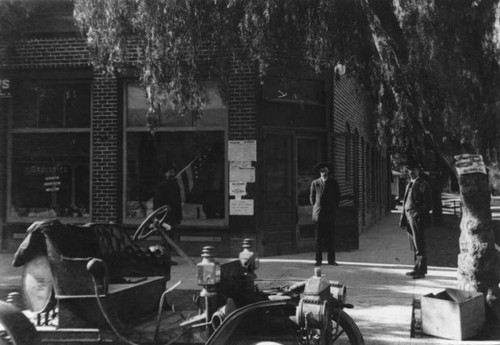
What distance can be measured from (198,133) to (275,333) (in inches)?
291

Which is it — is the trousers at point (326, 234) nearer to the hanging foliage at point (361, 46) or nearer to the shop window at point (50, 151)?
the hanging foliage at point (361, 46)

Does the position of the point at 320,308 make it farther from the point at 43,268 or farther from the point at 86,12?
the point at 86,12

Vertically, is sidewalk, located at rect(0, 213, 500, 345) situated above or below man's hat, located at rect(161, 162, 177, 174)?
below

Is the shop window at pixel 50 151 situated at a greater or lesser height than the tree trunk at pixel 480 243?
greater

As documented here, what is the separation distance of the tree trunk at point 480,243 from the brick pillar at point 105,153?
7491 mm

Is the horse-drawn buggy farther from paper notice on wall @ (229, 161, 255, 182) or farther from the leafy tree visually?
paper notice on wall @ (229, 161, 255, 182)

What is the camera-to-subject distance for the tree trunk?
593 cm

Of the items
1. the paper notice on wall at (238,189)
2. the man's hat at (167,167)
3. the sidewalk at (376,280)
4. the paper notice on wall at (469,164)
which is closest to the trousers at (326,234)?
the sidewalk at (376,280)

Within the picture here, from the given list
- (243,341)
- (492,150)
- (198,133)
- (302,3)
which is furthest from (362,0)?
(198,133)

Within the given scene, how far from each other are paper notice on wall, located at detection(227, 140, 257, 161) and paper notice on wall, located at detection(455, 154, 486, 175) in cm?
538

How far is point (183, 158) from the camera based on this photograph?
11.3 metres

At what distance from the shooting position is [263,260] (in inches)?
419

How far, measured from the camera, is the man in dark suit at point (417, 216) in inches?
351

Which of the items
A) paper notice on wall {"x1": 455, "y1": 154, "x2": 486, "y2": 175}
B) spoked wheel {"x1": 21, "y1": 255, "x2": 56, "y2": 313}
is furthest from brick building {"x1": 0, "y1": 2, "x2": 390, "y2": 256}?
spoked wheel {"x1": 21, "y1": 255, "x2": 56, "y2": 313}
